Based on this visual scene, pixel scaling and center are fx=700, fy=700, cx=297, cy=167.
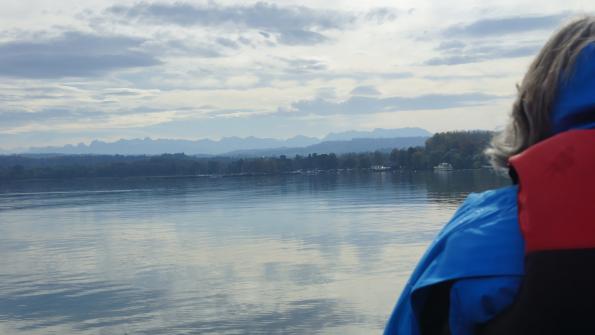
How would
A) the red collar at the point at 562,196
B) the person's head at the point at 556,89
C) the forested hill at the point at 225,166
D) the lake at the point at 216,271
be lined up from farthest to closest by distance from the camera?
the forested hill at the point at 225,166
the lake at the point at 216,271
the person's head at the point at 556,89
the red collar at the point at 562,196

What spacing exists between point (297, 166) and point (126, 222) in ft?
261

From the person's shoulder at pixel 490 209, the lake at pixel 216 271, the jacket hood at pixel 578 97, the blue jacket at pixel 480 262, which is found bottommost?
the lake at pixel 216 271

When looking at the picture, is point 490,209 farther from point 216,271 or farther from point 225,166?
point 225,166

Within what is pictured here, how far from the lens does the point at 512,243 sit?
1322mm

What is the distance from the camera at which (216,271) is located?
20.8m

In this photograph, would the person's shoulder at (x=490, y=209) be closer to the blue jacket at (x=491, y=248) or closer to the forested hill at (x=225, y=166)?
the blue jacket at (x=491, y=248)

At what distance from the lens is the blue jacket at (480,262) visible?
130 cm

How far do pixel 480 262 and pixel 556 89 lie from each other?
0.38 metres

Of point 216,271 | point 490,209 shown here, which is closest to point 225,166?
point 216,271

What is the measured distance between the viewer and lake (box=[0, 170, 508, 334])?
15.1 meters

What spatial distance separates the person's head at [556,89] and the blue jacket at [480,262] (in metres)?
0.15

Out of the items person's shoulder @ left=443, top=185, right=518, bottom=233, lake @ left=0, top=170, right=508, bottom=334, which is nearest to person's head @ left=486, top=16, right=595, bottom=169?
person's shoulder @ left=443, top=185, right=518, bottom=233

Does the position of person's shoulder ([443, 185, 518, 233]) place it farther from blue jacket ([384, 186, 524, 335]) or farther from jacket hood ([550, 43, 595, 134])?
jacket hood ([550, 43, 595, 134])

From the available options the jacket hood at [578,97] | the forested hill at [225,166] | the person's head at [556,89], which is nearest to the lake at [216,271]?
the person's head at [556,89]
